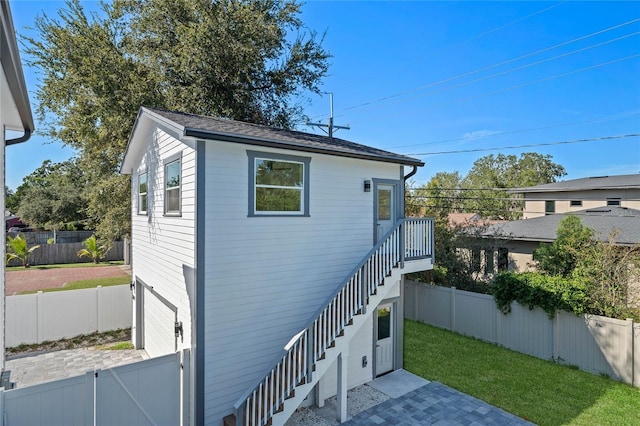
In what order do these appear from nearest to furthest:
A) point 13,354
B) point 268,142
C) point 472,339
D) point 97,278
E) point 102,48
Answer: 1. point 268,142
2. point 13,354
3. point 472,339
4. point 102,48
5. point 97,278

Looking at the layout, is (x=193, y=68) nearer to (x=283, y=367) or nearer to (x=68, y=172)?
(x=283, y=367)

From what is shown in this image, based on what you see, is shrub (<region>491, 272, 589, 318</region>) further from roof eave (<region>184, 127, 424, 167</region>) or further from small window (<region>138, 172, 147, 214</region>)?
small window (<region>138, 172, 147, 214</region>)

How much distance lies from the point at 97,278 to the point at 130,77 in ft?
38.8

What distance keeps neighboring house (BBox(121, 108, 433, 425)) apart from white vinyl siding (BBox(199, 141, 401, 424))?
2 centimetres

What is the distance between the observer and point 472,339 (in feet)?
37.4

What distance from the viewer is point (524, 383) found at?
8.31 m

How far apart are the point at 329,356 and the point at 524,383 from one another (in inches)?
211

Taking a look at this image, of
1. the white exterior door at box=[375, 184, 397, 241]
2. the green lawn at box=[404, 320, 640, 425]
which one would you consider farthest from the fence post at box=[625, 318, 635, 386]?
the white exterior door at box=[375, 184, 397, 241]

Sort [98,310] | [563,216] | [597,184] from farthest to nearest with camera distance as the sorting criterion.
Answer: [597,184], [563,216], [98,310]

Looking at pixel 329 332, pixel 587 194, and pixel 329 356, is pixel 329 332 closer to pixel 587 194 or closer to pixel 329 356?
pixel 329 356

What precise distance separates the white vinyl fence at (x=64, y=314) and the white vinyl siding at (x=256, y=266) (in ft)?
24.3

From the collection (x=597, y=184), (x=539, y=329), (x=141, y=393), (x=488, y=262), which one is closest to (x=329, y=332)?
(x=141, y=393)

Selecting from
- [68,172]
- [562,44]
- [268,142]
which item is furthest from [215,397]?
[68,172]

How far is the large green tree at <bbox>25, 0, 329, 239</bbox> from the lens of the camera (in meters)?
12.8
